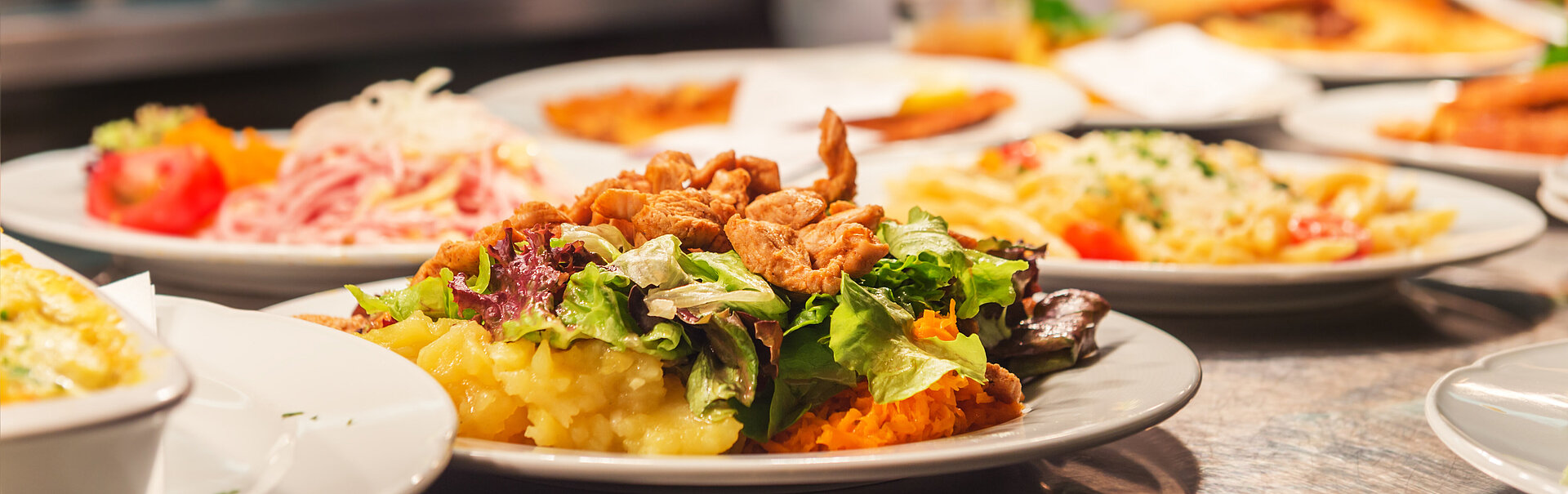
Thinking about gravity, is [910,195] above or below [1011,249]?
below

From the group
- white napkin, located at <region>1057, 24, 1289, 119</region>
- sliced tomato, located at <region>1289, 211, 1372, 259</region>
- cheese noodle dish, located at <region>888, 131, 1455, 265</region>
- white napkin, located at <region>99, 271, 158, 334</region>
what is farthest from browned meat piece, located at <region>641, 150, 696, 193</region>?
white napkin, located at <region>1057, 24, 1289, 119</region>

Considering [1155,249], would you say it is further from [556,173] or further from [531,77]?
[531,77]

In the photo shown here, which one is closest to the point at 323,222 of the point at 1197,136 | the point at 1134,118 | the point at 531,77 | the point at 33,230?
the point at 33,230

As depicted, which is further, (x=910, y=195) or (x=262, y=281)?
(x=910, y=195)

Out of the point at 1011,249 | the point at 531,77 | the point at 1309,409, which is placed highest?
the point at 1011,249

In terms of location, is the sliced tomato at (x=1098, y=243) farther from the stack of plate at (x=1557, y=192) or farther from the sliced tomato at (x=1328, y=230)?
the stack of plate at (x=1557, y=192)

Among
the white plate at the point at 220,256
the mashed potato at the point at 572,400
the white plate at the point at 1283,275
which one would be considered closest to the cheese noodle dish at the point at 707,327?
the mashed potato at the point at 572,400

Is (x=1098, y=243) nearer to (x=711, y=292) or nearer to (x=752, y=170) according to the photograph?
(x=752, y=170)
